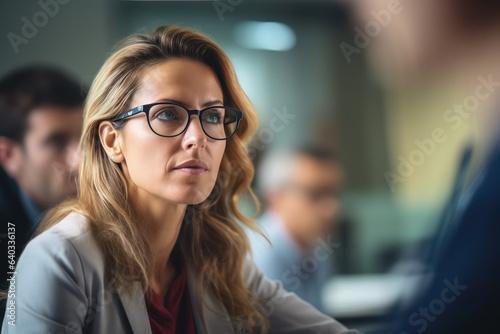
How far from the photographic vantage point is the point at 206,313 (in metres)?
0.91

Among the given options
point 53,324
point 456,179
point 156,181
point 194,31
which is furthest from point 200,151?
point 456,179

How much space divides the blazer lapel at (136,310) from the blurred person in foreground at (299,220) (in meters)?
0.24

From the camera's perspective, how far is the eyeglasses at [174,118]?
2.70ft

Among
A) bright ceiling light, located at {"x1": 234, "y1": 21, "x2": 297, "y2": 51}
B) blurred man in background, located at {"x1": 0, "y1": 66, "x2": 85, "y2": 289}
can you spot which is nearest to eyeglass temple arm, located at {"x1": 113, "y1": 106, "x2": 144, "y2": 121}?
blurred man in background, located at {"x1": 0, "y1": 66, "x2": 85, "y2": 289}

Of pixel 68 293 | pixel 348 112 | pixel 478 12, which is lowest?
pixel 68 293

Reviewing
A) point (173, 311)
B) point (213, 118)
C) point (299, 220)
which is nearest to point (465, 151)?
point (299, 220)

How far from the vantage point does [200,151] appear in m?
0.85

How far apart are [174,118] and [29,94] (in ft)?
0.87

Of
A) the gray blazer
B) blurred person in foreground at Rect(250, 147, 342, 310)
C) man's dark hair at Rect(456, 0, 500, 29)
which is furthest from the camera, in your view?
man's dark hair at Rect(456, 0, 500, 29)

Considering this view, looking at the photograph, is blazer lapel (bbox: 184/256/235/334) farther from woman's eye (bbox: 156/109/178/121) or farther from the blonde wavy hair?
woman's eye (bbox: 156/109/178/121)

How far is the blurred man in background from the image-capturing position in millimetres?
878

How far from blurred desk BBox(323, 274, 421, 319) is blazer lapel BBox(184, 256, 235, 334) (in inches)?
8.1

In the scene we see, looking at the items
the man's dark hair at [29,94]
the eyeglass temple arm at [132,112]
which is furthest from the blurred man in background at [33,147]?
the eyeglass temple arm at [132,112]

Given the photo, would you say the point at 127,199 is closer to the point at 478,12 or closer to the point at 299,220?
the point at 299,220
